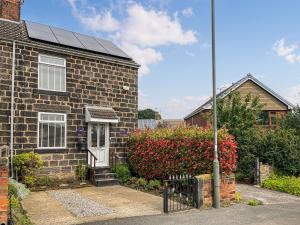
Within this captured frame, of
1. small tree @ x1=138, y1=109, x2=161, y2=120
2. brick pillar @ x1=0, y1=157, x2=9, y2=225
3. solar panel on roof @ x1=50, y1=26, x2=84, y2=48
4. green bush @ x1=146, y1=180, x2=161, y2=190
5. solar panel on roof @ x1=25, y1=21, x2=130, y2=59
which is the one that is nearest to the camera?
brick pillar @ x1=0, y1=157, x2=9, y2=225

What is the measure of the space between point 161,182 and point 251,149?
5720mm

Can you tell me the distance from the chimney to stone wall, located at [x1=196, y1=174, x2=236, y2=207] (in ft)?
41.3

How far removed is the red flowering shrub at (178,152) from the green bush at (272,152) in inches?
193

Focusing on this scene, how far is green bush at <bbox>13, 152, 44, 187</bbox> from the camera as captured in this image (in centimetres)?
1420

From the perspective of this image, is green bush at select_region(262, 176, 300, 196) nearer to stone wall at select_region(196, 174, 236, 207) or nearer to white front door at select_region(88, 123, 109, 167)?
stone wall at select_region(196, 174, 236, 207)

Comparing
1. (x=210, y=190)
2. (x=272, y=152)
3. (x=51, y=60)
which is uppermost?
(x=51, y=60)

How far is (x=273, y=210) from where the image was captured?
37.1 feet

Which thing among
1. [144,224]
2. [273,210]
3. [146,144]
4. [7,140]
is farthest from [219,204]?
[7,140]

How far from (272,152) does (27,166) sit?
11.7 m

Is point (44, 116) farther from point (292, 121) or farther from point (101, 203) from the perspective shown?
point (292, 121)

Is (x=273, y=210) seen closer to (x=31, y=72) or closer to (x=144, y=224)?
(x=144, y=224)

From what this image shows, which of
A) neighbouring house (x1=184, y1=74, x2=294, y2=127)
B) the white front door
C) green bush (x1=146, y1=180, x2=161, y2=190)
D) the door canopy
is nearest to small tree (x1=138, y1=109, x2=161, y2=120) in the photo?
neighbouring house (x1=184, y1=74, x2=294, y2=127)

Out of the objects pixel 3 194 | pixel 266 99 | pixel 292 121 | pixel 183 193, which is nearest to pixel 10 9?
pixel 183 193

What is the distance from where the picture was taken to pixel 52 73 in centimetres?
1620
